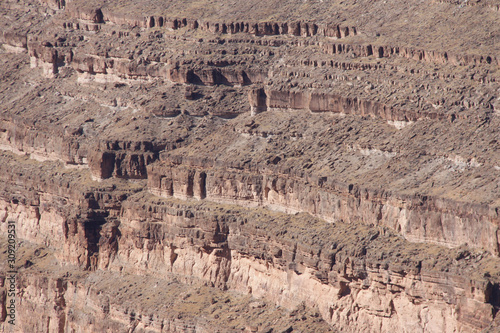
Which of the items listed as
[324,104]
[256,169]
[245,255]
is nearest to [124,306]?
[245,255]

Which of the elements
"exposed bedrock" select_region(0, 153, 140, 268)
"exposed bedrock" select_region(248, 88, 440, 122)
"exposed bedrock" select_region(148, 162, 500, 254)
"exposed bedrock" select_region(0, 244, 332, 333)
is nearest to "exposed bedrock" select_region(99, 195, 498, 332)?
"exposed bedrock" select_region(148, 162, 500, 254)

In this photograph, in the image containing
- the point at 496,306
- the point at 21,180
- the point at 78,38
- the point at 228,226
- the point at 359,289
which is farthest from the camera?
the point at 78,38

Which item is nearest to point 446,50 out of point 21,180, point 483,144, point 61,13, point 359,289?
point 483,144

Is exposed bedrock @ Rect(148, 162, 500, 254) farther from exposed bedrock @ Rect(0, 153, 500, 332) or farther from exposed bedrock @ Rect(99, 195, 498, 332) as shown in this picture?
exposed bedrock @ Rect(99, 195, 498, 332)

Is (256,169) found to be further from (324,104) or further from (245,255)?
(324,104)

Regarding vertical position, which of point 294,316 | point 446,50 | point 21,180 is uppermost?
point 446,50

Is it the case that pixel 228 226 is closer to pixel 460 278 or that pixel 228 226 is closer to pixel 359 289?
pixel 359 289

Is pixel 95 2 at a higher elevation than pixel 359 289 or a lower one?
higher

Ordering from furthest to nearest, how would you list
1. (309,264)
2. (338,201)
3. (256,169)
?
(256,169) < (338,201) < (309,264)
